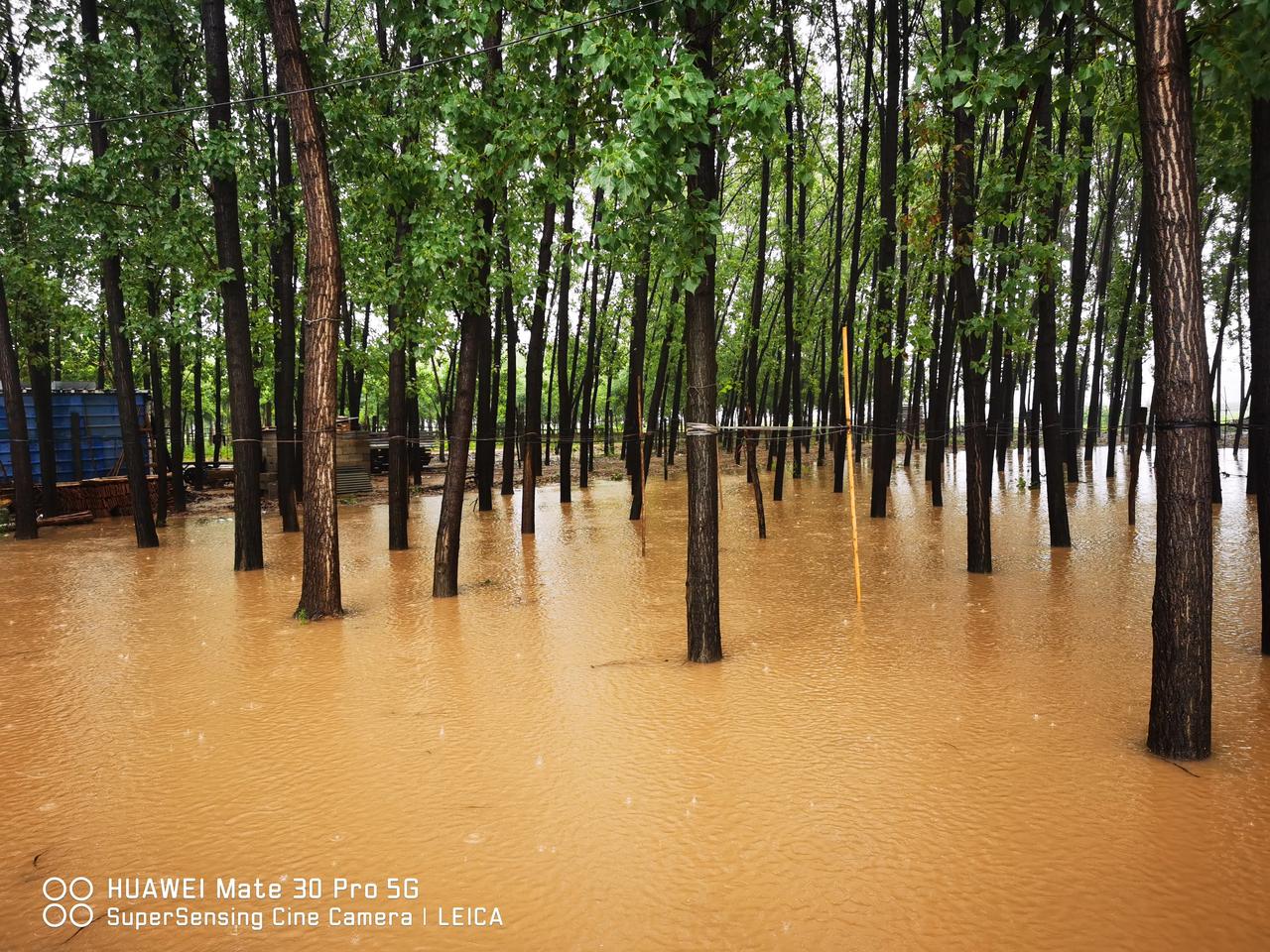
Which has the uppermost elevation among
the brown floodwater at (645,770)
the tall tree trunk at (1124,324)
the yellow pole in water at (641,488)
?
the tall tree trunk at (1124,324)

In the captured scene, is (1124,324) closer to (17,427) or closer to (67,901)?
(67,901)

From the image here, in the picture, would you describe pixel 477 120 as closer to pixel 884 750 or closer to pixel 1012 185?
pixel 1012 185

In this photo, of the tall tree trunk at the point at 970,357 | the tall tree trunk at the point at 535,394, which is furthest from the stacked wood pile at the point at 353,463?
the tall tree trunk at the point at 970,357

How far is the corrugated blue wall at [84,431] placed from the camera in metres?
18.6

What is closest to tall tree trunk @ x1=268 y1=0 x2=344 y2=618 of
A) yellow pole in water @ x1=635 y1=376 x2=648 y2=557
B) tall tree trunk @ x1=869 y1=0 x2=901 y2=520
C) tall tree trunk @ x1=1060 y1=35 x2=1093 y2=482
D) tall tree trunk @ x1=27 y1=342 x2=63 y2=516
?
yellow pole in water @ x1=635 y1=376 x2=648 y2=557

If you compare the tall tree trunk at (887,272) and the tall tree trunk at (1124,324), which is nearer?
the tall tree trunk at (887,272)

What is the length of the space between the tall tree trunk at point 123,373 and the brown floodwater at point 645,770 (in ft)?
14.3

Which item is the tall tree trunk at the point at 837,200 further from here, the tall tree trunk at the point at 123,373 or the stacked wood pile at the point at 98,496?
the stacked wood pile at the point at 98,496

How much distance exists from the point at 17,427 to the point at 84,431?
7004 mm

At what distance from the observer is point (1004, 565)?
9.85m

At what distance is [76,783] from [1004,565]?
9.70 m

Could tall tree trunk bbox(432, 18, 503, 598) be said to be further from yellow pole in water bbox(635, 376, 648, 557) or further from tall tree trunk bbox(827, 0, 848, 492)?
tall tree trunk bbox(827, 0, 848, 492)

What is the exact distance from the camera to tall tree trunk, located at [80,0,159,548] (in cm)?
1200

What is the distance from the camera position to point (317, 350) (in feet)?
25.9
